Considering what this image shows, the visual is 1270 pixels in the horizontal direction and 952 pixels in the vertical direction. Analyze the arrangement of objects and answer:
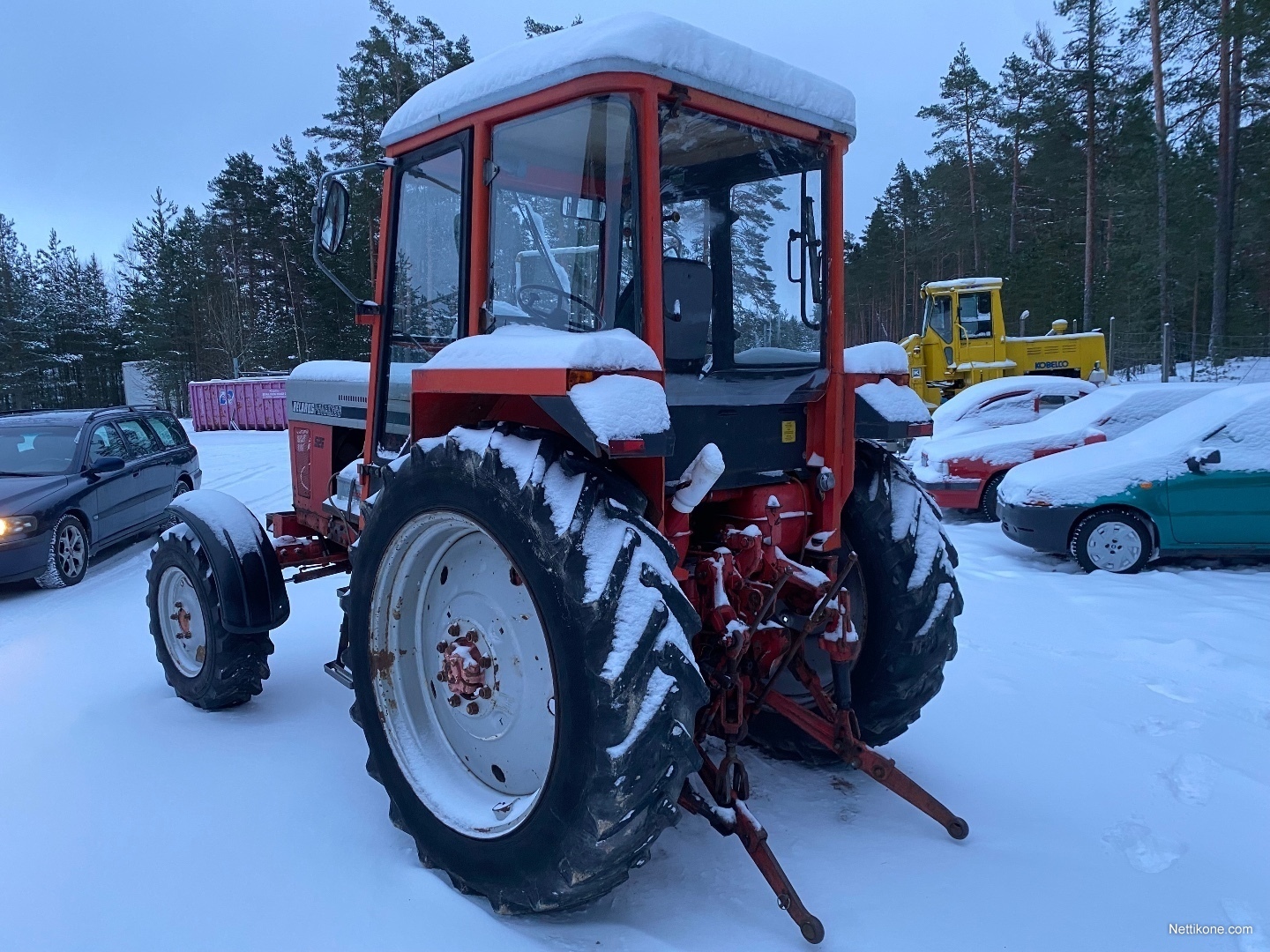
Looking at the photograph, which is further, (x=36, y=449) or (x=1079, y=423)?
(x=1079, y=423)

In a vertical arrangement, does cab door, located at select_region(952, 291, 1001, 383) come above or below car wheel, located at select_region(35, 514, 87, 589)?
above

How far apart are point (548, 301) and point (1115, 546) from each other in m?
6.35

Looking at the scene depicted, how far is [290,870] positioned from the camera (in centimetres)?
268

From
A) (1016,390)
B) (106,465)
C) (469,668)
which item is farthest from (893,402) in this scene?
(1016,390)

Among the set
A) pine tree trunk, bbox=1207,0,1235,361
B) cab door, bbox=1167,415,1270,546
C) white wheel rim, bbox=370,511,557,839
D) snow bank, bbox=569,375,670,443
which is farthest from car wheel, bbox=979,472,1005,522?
pine tree trunk, bbox=1207,0,1235,361

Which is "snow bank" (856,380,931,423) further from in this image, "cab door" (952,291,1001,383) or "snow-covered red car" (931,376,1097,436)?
"cab door" (952,291,1001,383)

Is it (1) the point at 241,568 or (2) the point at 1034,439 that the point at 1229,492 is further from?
(1) the point at 241,568

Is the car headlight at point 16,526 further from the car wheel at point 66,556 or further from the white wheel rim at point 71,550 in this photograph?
the white wheel rim at point 71,550

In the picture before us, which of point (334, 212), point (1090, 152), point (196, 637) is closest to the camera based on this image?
point (334, 212)

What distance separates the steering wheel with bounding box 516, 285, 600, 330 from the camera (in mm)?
2712

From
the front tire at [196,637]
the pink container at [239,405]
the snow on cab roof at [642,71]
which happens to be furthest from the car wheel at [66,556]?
the pink container at [239,405]

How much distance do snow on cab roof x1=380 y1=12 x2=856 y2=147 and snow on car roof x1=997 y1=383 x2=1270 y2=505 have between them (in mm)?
5476

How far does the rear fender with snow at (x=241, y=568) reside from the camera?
147 inches

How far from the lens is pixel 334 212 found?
3176mm
